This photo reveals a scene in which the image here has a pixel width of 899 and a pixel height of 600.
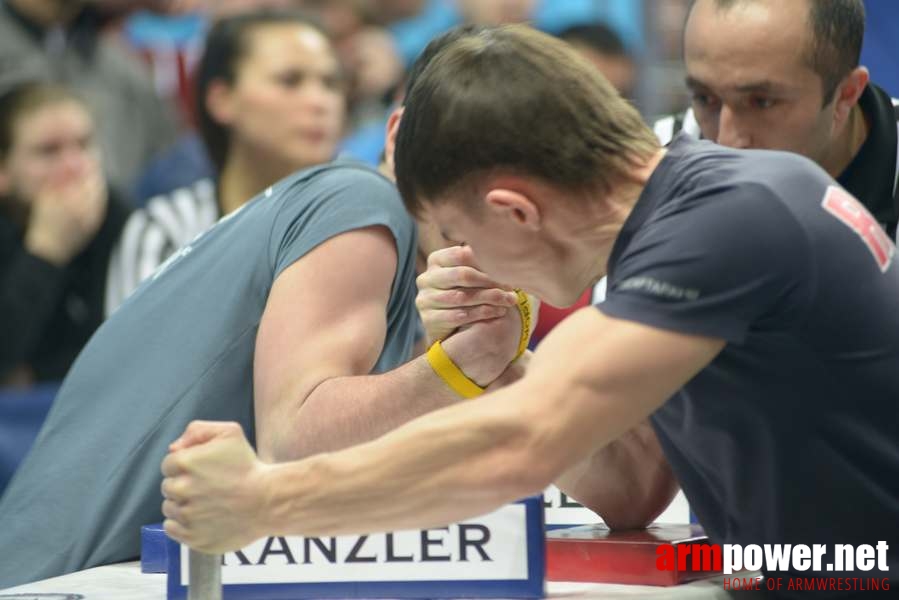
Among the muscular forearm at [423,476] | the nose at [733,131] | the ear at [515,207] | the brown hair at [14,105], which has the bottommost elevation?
the muscular forearm at [423,476]

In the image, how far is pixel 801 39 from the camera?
2.78m

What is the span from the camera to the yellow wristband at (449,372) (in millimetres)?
2268

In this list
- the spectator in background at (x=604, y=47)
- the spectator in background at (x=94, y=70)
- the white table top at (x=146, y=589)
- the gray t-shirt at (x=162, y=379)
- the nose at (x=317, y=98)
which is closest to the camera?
the white table top at (x=146, y=589)

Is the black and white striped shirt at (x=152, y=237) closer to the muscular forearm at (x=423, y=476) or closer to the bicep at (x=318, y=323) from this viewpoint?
the bicep at (x=318, y=323)

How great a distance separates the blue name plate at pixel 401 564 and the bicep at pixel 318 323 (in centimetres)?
40

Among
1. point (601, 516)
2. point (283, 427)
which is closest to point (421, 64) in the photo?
point (283, 427)

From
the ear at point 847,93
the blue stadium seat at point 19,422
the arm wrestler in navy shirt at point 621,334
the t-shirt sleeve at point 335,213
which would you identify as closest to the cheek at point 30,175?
the blue stadium seat at point 19,422

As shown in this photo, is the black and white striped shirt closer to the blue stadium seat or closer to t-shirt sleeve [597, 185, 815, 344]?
the blue stadium seat

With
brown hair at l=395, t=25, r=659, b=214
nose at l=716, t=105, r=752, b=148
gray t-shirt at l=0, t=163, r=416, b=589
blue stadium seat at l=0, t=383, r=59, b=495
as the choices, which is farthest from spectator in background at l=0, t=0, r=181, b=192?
brown hair at l=395, t=25, r=659, b=214

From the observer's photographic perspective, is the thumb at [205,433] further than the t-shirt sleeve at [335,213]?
No

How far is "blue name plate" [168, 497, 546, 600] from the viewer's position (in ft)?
6.04

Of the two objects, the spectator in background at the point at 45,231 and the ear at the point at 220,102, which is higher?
the ear at the point at 220,102

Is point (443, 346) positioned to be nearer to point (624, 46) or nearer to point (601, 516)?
point (601, 516)

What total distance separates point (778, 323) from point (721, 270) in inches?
4.7
